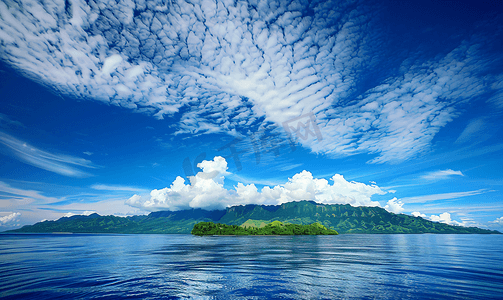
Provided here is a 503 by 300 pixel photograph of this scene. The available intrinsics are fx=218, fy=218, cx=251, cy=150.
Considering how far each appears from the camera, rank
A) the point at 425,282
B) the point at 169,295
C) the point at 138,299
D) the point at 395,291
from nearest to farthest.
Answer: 1. the point at 138,299
2. the point at 169,295
3. the point at 395,291
4. the point at 425,282

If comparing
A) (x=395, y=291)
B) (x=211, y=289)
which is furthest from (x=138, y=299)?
(x=395, y=291)

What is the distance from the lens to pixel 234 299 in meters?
21.1

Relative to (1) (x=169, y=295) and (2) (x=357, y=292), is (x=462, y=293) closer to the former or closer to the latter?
(2) (x=357, y=292)

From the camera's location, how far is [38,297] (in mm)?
21812

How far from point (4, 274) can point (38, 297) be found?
20296 millimetres

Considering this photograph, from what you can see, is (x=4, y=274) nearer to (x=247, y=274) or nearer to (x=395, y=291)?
(x=247, y=274)

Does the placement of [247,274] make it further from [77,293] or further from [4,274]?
[4,274]

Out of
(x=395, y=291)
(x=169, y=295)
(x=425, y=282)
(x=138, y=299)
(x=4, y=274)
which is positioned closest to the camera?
(x=138, y=299)

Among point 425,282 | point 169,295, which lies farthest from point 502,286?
point 169,295

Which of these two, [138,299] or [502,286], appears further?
[502,286]

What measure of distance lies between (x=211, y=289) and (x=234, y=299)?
4895mm

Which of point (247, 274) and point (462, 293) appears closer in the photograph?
point (462, 293)

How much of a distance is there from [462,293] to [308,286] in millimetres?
16171

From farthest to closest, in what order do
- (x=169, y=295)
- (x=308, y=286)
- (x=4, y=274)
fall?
1. (x=4, y=274)
2. (x=308, y=286)
3. (x=169, y=295)
